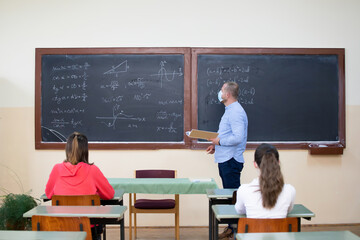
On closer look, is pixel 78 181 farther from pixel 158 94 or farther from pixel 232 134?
pixel 158 94

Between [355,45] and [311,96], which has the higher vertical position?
[355,45]

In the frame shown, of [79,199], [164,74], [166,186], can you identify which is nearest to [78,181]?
[79,199]

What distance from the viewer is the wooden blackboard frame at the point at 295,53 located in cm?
502

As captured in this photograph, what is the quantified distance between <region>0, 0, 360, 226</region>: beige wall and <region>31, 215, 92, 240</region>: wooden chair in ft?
8.84

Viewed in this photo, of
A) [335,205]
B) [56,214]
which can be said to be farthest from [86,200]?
[335,205]

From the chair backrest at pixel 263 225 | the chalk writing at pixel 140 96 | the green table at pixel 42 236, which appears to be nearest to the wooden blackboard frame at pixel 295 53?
the chalk writing at pixel 140 96

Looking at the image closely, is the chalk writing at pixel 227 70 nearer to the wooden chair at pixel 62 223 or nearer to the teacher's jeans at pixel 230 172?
the teacher's jeans at pixel 230 172

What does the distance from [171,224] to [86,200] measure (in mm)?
2313

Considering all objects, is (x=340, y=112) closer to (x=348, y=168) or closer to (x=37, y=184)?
(x=348, y=168)

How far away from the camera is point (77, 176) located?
3154mm

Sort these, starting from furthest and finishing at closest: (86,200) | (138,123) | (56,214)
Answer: (138,123) → (86,200) → (56,214)

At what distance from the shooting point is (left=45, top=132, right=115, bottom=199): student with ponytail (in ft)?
10.3

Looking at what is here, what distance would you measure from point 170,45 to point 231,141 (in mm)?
1610

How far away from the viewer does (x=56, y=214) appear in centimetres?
257
